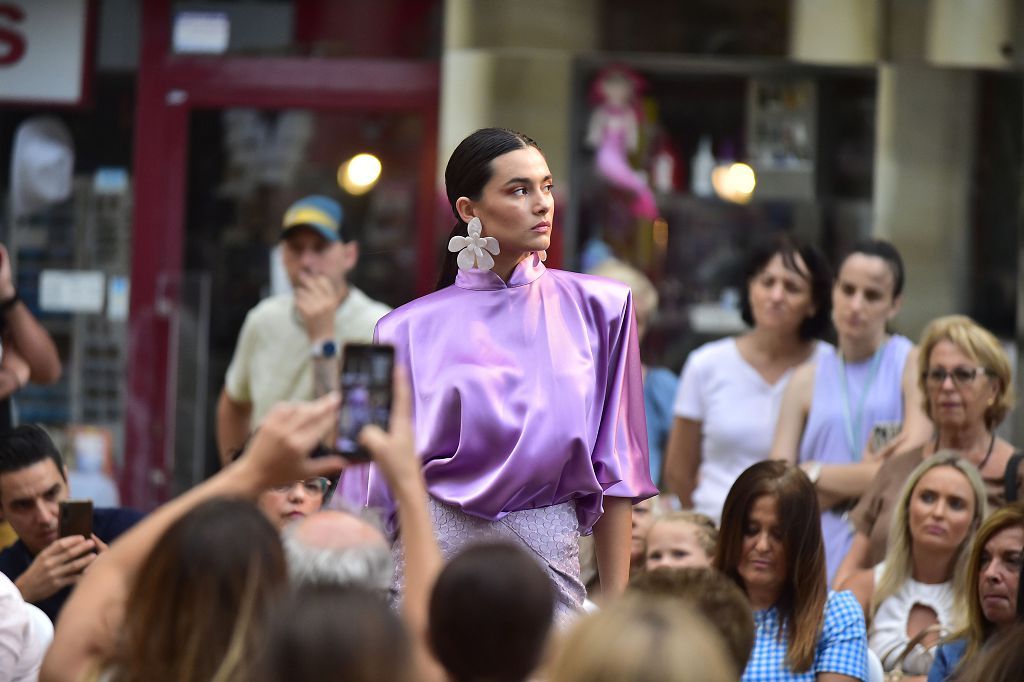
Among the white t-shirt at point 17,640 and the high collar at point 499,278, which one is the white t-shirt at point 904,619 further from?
the white t-shirt at point 17,640

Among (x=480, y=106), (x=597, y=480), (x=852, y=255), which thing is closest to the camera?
(x=597, y=480)

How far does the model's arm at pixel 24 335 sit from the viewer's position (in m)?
5.41

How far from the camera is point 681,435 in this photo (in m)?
5.74

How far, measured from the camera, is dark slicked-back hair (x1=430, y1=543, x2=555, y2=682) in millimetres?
2396

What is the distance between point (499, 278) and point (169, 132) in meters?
3.78

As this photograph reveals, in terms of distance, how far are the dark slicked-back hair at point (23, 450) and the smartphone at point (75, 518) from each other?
570mm

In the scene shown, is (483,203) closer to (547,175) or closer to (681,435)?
(547,175)

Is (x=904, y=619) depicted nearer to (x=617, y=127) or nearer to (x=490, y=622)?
(x=490, y=622)

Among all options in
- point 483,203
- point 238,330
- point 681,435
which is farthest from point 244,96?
point 483,203

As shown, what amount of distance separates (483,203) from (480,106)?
3296mm

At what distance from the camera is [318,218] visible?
609 cm

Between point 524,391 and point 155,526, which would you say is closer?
point 155,526

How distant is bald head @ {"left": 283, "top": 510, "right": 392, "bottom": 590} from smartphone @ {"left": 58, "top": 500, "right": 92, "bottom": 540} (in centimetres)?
164

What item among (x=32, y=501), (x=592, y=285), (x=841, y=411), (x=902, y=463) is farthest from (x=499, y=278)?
(x=841, y=411)
